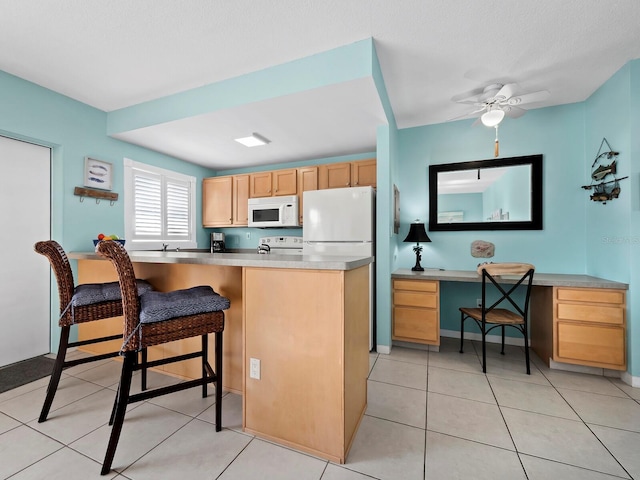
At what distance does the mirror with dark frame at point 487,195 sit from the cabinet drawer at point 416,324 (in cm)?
113

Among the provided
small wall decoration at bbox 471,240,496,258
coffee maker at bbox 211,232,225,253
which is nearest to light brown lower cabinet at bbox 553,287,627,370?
small wall decoration at bbox 471,240,496,258

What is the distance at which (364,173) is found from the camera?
3541mm

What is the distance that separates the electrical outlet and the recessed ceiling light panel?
2511 mm

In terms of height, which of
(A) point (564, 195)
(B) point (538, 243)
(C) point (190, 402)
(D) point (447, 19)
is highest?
(D) point (447, 19)

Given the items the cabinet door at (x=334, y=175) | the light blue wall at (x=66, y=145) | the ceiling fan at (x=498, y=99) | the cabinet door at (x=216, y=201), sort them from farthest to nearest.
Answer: the cabinet door at (x=216, y=201) → the cabinet door at (x=334, y=175) → the light blue wall at (x=66, y=145) → the ceiling fan at (x=498, y=99)

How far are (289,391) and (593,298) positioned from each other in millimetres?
2682

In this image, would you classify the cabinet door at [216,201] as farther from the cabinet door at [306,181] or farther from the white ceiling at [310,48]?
the white ceiling at [310,48]

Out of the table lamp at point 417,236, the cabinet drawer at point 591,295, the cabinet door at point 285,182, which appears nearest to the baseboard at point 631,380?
the cabinet drawer at point 591,295

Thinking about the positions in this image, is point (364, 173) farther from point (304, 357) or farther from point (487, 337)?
point (304, 357)

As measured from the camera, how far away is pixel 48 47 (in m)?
2.15

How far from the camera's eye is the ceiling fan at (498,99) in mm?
2395

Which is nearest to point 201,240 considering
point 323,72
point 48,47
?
point 48,47

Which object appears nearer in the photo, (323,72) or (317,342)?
(317,342)

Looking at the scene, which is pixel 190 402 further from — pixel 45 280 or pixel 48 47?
pixel 48 47
